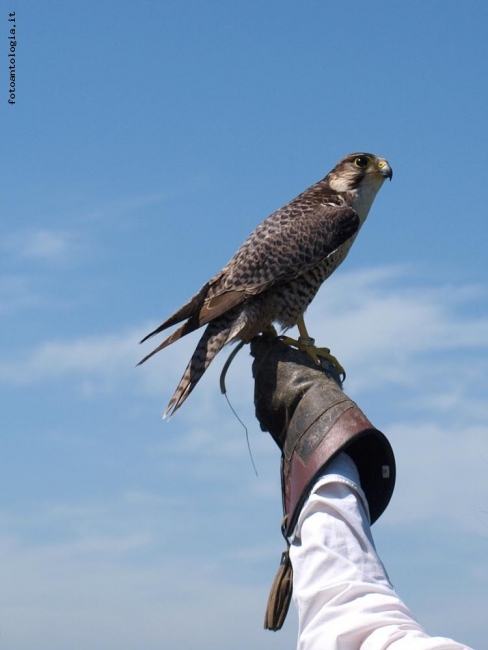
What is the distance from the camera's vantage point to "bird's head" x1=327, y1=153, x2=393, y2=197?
4672mm

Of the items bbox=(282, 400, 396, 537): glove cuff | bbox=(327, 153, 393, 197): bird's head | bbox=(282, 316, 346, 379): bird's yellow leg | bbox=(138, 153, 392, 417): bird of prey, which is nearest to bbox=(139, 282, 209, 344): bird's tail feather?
bbox=(138, 153, 392, 417): bird of prey

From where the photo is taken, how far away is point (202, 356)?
12.3ft

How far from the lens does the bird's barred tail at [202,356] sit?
143 inches

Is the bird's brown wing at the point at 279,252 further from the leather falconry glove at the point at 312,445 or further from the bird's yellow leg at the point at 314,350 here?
the leather falconry glove at the point at 312,445

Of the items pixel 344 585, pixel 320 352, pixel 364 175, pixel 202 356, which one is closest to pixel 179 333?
pixel 202 356

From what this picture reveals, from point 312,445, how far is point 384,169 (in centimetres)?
279

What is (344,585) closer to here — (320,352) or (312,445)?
(312,445)

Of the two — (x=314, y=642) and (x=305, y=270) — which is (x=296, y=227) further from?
(x=314, y=642)

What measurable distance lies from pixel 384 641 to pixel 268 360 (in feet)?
4.74

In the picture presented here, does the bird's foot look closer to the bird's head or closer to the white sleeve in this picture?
the bird's head

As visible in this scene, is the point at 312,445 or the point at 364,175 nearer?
the point at 312,445

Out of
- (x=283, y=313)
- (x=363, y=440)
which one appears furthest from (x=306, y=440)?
(x=283, y=313)

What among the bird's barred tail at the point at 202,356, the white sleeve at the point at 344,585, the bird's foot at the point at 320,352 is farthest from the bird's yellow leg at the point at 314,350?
the white sleeve at the point at 344,585

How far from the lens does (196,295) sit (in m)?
4.01
